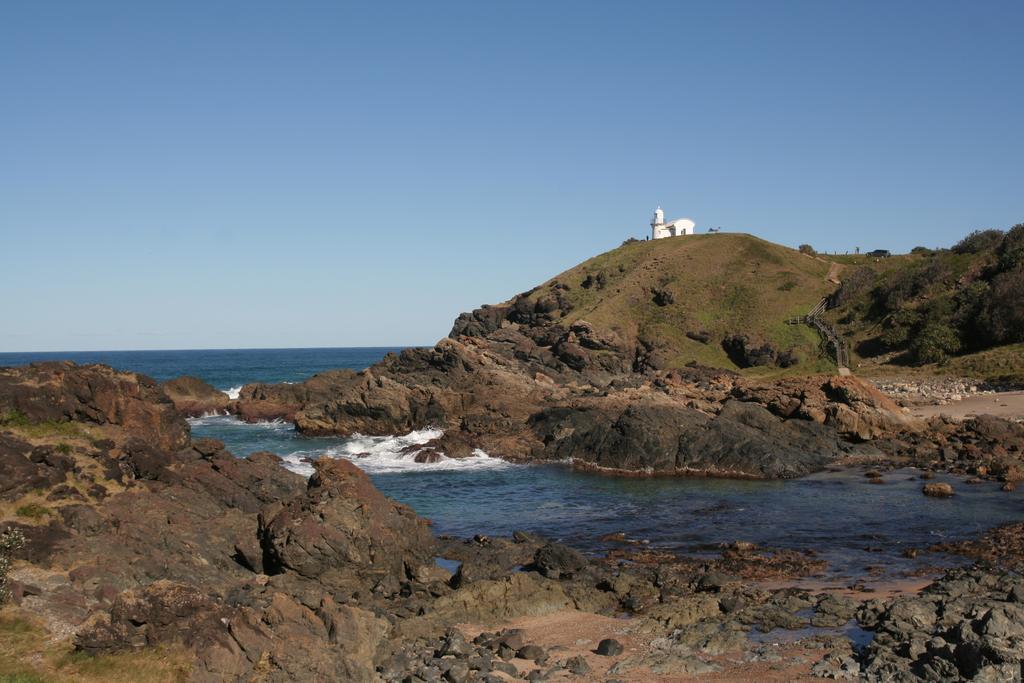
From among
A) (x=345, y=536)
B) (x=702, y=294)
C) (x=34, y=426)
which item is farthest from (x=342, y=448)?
(x=702, y=294)

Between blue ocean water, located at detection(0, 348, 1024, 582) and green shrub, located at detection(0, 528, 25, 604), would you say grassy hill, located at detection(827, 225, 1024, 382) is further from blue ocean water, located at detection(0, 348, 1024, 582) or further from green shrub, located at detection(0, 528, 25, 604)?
green shrub, located at detection(0, 528, 25, 604)

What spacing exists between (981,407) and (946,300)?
A: 86.7ft

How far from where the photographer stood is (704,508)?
35562 millimetres

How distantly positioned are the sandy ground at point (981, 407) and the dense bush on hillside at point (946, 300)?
1299cm

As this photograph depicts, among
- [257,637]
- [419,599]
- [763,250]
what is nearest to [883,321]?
[763,250]

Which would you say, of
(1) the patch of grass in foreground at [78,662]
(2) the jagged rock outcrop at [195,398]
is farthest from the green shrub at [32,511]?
(2) the jagged rock outcrop at [195,398]

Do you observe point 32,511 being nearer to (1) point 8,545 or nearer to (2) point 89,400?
(1) point 8,545

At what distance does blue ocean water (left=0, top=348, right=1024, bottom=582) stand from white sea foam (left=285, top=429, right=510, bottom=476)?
25cm

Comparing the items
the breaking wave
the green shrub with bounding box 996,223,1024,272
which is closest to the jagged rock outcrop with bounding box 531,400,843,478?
the breaking wave

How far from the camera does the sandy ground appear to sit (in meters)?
52.7

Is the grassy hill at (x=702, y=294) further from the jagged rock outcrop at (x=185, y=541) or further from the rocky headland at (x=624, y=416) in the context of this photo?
the jagged rock outcrop at (x=185, y=541)

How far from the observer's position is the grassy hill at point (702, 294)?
88.1 m

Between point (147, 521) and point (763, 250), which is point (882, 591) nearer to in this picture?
point (147, 521)

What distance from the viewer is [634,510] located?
35.4 m
